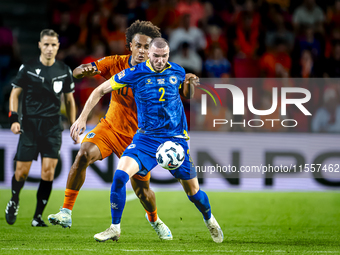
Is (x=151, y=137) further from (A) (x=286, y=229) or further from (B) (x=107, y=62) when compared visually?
(A) (x=286, y=229)

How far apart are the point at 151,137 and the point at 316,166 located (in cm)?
506

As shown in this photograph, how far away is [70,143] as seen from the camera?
9.23m

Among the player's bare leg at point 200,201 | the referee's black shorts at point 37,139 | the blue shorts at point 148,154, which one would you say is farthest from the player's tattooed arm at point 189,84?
the referee's black shorts at point 37,139

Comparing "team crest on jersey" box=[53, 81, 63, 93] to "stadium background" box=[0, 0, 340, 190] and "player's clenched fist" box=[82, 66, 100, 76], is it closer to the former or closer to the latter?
"player's clenched fist" box=[82, 66, 100, 76]

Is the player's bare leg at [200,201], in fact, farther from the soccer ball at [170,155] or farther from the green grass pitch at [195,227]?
the soccer ball at [170,155]

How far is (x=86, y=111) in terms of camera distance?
4984 mm

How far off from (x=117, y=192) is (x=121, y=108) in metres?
1.13

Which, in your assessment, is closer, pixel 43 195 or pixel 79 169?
pixel 79 169

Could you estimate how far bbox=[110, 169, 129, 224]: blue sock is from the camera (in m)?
4.79

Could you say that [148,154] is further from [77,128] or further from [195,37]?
[195,37]

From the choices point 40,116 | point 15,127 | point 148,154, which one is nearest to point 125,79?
point 148,154

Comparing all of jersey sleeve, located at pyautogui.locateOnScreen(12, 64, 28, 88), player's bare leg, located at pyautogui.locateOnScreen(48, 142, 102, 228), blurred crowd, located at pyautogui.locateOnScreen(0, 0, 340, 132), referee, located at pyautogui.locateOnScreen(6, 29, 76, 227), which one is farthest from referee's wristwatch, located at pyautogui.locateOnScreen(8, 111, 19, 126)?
blurred crowd, located at pyautogui.locateOnScreen(0, 0, 340, 132)

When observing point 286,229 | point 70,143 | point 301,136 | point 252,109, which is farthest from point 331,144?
point 70,143

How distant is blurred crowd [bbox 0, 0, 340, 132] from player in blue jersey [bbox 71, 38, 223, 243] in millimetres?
4834
